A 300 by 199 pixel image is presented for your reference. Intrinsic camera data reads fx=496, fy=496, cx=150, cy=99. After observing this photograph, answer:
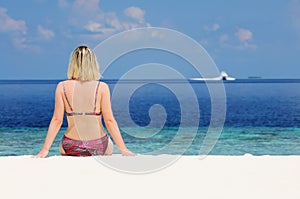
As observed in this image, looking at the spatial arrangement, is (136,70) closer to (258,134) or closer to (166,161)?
(166,161)

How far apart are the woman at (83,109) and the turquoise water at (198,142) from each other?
8156 mm

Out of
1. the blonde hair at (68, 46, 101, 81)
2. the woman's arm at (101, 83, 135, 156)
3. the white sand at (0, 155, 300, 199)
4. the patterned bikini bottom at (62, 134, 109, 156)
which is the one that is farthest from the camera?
the patterned bikini bottom at (62, 134, 109, 156)

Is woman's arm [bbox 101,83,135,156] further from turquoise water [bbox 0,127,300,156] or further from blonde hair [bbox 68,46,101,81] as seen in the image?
turquoise water [bbox 0,127,300,156]

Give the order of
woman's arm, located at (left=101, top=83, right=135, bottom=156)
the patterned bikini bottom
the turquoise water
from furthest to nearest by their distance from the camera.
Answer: the turquoise water → the patterned bikini bottom → woman's arm, located at (left=101, top=83, right=135, bottom=156)

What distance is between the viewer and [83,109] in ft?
16.4

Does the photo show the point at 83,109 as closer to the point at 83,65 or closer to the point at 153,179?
the point at 83,65

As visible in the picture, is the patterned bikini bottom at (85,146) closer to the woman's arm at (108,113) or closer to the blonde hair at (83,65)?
the woman's arm at (108,113)

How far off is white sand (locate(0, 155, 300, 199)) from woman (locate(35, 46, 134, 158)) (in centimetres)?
19

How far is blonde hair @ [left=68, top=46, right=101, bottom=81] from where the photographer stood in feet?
15.7

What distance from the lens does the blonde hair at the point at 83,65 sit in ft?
15.7

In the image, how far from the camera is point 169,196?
13.3 ft

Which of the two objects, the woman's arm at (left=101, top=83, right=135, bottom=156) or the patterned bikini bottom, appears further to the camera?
the patterned bikini bottom

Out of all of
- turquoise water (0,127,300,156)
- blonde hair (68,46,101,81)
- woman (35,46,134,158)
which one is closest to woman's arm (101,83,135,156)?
woman (35,46,134,158)

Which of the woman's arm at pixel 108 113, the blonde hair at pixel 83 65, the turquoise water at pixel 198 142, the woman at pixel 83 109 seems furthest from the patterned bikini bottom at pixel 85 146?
the turquoise water at pixel 198 142
